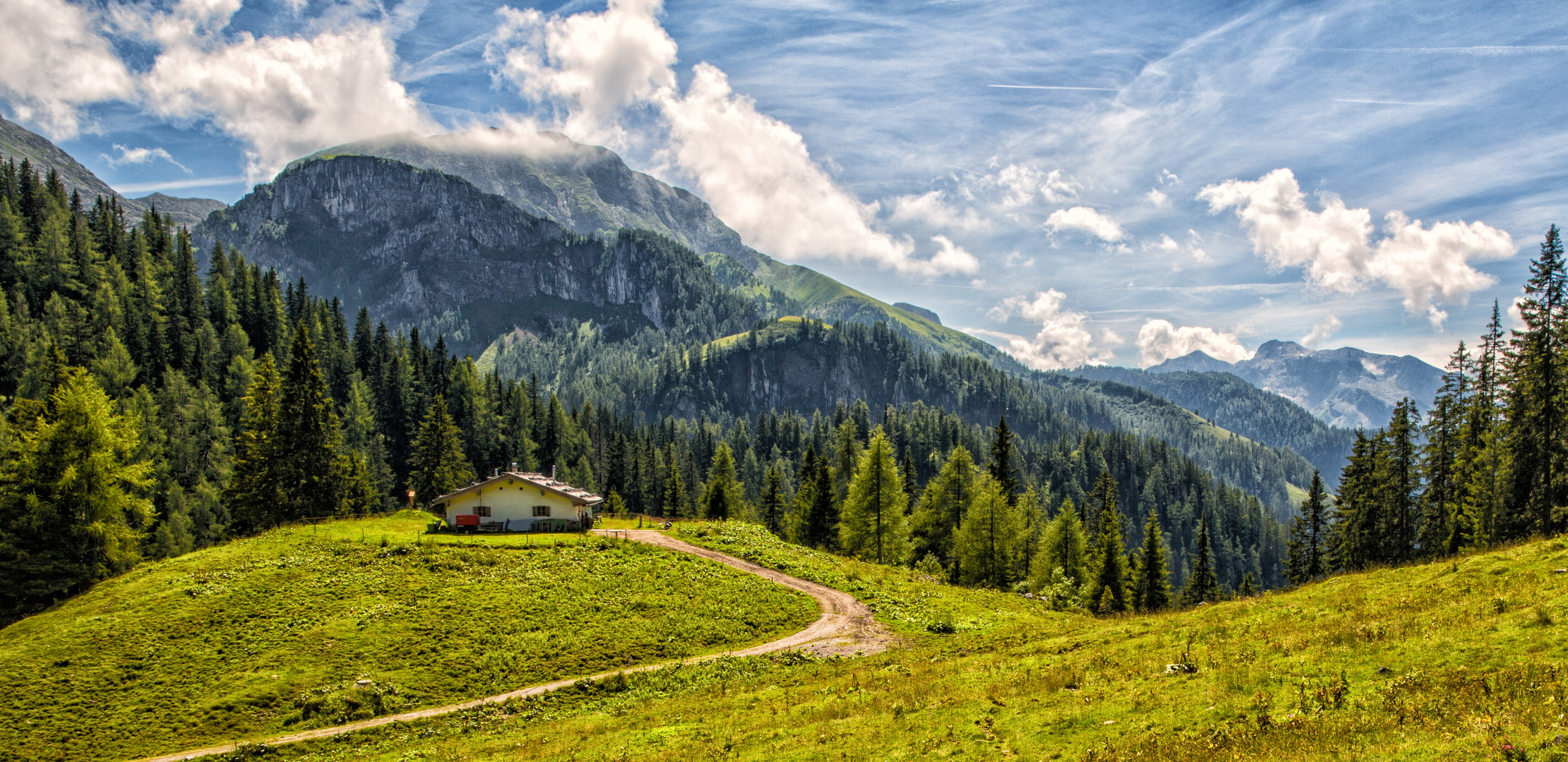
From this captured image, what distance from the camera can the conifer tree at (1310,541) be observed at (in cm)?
7031

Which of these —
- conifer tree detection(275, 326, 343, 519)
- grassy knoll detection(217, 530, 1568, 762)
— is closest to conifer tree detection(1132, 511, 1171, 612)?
grassy knoll detection(217, 530, 1568, 762)

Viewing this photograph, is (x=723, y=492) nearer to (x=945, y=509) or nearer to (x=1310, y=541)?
(x=945, y=509)

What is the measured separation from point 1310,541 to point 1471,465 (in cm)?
2460

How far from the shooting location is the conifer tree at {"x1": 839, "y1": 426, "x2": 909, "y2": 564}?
6656 cm

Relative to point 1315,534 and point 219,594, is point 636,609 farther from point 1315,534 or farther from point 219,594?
point 1315,534

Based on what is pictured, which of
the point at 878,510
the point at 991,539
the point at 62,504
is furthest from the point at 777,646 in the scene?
the point at 62,504

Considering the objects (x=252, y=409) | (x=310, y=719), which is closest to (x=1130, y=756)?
(x=310, y=719)

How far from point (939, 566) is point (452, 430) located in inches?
2486

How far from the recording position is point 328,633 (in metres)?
35.4

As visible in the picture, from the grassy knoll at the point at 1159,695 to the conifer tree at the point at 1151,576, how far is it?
37274 mm

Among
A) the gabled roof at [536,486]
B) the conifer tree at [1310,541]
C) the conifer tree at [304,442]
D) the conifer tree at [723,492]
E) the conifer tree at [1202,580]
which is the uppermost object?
the conifer tree at [304,442]

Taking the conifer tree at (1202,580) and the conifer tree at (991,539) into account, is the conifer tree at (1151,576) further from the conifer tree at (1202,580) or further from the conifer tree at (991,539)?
the conifer tree at (1202,580)

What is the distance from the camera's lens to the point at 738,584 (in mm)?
45812

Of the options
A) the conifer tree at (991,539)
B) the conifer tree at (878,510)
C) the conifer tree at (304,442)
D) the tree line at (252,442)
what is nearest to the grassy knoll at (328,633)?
Answer: the tree line at (252,442)
